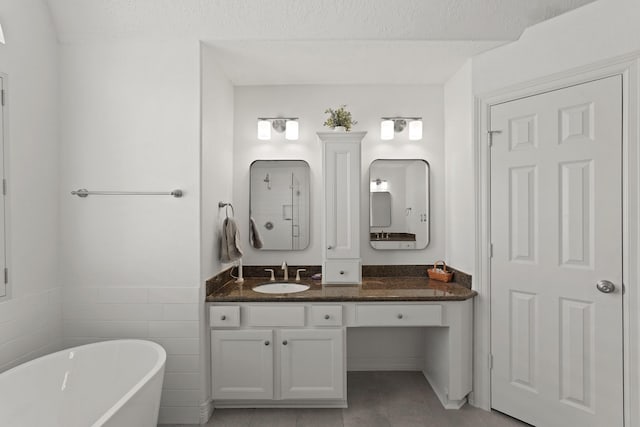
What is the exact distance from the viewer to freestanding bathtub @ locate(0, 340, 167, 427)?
5.71ft

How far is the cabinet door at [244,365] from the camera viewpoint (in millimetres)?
2510

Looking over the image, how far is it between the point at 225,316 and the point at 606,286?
7.36 feet

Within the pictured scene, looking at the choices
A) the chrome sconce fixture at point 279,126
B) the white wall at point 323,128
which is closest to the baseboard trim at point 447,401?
Result: the white wall at point 323,128

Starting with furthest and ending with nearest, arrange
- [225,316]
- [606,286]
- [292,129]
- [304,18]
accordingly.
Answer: [292,129], [225,316], [304,18], [606,286]

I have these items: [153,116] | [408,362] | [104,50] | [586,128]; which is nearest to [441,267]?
[408,362]

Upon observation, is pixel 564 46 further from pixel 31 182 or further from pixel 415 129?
pixel 31 182

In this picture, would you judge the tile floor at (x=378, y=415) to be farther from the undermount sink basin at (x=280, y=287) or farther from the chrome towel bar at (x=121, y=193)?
the chrome towel bar at (x=121, y=193)

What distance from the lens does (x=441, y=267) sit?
10.6 ft

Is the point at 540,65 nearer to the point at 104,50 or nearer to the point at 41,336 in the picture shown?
the point at 104,50

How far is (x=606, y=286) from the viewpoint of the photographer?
80.0 inches

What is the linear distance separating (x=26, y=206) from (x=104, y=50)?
1095 mm

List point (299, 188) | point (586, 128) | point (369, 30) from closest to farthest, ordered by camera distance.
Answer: point (586, 128), point (369, 30), point (299, 188)

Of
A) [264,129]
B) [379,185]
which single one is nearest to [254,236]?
[264,129]

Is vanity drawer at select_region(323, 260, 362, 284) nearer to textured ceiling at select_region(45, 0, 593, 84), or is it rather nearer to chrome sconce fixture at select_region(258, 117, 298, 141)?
chrome sconce fixture at select_region(258, 117, 298, 141)
